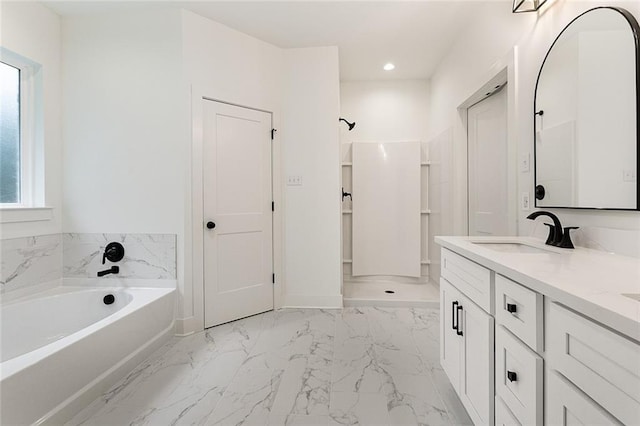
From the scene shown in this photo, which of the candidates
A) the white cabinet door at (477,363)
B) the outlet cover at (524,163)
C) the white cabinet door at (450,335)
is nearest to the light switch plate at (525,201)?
the outlet cover at (524,163)

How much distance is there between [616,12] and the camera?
1080mm

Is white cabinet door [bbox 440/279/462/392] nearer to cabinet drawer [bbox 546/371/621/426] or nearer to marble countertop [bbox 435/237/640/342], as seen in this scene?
marble countertop [bbox 435/237/640/342]

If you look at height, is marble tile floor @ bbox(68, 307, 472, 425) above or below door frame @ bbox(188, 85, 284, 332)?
below

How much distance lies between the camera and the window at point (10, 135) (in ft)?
6.66

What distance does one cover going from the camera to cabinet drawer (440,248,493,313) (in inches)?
40.4

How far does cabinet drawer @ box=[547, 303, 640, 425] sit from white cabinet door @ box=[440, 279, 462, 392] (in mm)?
605

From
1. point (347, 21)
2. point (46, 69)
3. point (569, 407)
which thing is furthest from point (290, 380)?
point (46, 69)

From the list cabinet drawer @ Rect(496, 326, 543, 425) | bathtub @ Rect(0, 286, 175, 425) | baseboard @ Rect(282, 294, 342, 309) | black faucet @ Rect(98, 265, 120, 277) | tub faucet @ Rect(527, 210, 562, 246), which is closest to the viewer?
cabinet drawer @ Rect(496, 326, 543, 425)

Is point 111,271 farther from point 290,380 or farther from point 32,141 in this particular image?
point 290,380

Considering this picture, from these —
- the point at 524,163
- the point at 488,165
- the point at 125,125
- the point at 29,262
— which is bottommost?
the point at 29,262

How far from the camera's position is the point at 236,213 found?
2490 millimetres

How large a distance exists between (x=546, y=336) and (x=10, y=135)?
11.0ft

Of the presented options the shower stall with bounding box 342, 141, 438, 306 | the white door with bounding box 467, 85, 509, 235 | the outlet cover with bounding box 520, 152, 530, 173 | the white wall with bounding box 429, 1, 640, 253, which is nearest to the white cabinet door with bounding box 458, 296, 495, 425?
the white wall with bounding box 429, 1, 640, 253

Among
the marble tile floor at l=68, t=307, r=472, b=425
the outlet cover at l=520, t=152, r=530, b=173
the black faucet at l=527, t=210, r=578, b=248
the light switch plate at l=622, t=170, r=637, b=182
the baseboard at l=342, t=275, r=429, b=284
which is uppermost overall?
the outlet cover at l=520, t=152, r=530, b=173
